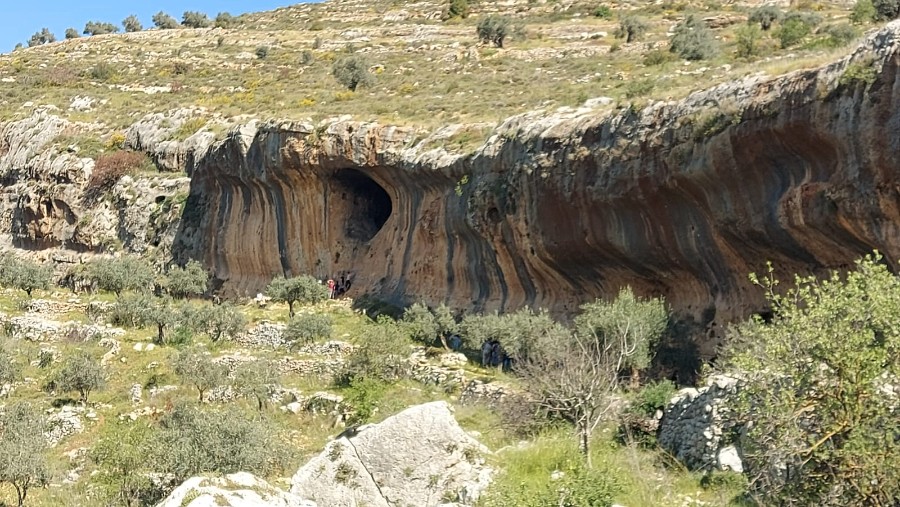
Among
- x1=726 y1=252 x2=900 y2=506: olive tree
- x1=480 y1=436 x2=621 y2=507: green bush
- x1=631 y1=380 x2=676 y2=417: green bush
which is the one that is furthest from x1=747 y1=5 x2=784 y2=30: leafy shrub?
x1=726 y1=252 x2=900 y2=506: olive tree

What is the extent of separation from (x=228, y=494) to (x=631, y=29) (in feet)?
157

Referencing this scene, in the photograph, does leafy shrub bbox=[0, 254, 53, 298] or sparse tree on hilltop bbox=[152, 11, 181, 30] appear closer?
leafy shrub bbox=[0, 254, 53, 298]

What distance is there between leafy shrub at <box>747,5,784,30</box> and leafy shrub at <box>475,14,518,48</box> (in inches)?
670

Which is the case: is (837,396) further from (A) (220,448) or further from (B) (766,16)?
(B) (766,16)

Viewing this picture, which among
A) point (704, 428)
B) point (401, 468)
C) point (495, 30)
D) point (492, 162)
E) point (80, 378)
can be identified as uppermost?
point (495, 30)

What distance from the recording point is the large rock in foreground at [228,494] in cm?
758

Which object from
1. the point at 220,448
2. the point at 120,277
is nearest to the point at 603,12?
the point at 120,277

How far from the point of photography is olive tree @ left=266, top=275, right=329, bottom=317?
30.4 metres

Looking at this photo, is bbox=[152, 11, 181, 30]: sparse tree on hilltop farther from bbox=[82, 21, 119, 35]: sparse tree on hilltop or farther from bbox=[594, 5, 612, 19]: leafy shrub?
bbox=[594, 5, 612, 19]: leafy shrub

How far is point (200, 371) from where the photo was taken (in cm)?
1980

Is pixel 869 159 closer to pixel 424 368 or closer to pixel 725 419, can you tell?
pixel 725 419

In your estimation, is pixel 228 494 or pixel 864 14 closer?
pixel 228 494

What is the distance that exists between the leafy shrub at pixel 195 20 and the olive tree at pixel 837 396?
9475 centimetres

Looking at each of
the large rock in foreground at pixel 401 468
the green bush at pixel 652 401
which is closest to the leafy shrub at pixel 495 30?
the green bush at pixel 652 401
